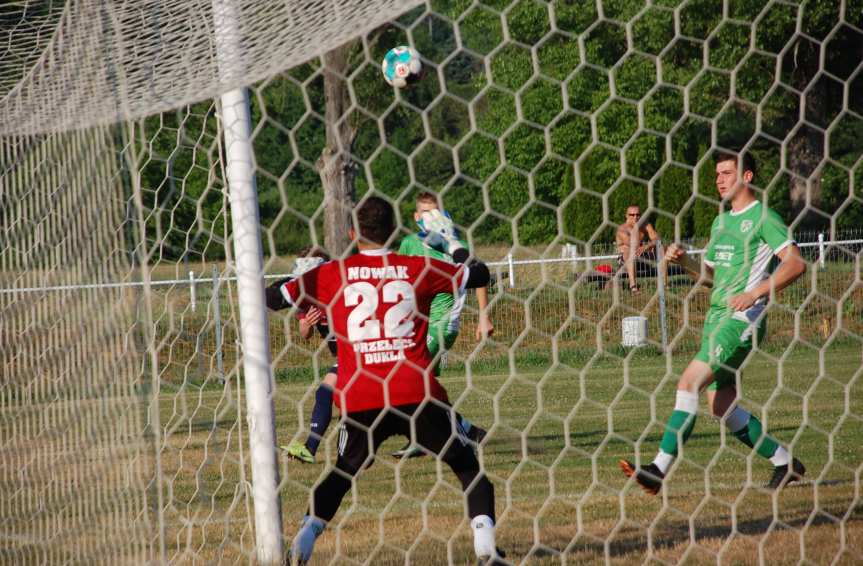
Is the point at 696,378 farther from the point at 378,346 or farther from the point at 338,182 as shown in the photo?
the point at 338,182

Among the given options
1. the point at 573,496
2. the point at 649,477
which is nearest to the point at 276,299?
the point at 649,477

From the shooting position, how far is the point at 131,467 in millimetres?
3768

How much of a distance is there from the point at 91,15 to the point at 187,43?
39 cm

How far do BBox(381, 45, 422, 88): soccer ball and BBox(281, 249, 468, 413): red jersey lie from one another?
2159 millimetres

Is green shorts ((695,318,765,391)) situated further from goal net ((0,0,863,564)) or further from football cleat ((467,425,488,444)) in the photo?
football cleat ((467,425,488,444))

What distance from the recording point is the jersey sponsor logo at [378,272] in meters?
3.96

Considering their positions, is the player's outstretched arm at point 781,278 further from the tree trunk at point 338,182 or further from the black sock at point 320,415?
the black sock at point 320,415

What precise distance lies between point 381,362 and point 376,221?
55cm

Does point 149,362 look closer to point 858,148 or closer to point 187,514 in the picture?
point 187,514

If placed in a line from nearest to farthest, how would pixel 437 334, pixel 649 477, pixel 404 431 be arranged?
pixel 404 431
pixel 649 477
pixel 437 334

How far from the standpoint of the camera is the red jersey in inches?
154

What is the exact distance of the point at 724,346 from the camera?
5.35m

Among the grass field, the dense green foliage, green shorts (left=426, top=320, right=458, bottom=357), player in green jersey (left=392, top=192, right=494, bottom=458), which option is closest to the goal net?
the grass field

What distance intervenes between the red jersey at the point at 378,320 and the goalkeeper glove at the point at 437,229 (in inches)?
37.9
